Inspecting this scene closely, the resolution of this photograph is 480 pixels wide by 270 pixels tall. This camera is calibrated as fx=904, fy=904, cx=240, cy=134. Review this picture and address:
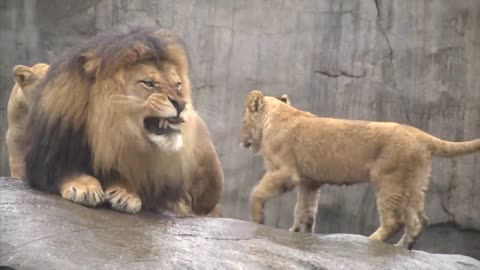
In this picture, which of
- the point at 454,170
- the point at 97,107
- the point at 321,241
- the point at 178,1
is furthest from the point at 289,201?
A: the point at 97,107

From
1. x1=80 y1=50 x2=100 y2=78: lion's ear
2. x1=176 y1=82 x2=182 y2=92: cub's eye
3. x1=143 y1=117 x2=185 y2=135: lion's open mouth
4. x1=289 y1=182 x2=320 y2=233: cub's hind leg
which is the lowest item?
x1=289 y1=182 x2=320 y2=233: cub's hind leg

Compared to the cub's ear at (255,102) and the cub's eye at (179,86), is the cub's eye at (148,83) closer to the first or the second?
the cub's eye at (179,86)

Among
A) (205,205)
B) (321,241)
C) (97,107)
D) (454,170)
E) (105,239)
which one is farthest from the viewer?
(454,170)

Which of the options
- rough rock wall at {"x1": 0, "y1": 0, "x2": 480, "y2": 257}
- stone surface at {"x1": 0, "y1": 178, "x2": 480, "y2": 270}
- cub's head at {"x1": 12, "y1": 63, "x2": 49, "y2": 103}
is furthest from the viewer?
rough rock wall at {"x1": 0, "y1": 0, "x2": 480, "y2": 257}

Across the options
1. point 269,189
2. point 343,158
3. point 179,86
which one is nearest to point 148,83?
point 179,86

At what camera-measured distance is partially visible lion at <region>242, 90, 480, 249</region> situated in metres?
4.80

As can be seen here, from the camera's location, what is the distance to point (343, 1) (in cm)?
704

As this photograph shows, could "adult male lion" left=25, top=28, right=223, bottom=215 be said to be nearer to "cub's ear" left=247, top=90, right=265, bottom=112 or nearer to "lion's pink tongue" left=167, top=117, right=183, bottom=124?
"lion's pink tongue" left=167, top=117, right=183, bottom=124

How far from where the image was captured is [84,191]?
144 inches

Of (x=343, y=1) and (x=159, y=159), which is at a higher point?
(x=343, y=1)

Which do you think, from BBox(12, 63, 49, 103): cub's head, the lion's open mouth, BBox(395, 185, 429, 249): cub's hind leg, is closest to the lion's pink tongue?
the lion's open mouth

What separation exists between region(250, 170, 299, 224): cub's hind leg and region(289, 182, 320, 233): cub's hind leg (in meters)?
0.16

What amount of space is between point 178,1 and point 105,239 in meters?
4.18

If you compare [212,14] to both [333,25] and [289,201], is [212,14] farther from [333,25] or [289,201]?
[289,201]
